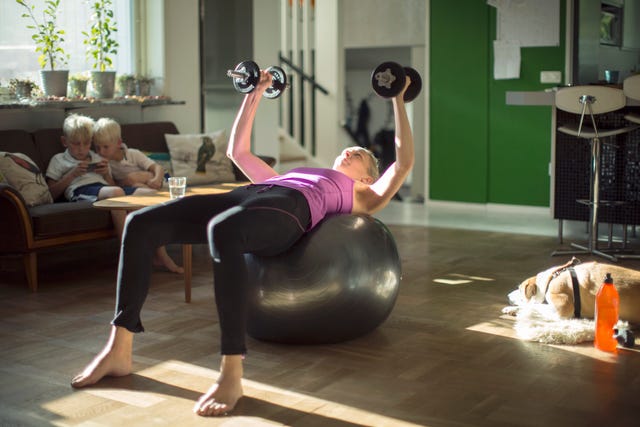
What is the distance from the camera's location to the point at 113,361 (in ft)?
9.73

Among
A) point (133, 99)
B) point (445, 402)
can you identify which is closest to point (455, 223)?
point (133, 99)

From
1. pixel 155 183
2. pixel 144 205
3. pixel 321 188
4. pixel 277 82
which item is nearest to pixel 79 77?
pixel 155 183

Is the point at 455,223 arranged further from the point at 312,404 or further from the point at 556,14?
the point at 312,404

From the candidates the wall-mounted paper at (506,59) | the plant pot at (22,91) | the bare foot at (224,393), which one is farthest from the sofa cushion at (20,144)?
the wall-mounted paper at (506,59)

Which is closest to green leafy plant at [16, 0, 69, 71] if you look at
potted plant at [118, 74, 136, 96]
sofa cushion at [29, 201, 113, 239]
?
potted plant at [118, 74, 136, 96]

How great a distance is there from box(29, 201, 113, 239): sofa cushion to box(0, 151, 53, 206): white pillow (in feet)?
0.29

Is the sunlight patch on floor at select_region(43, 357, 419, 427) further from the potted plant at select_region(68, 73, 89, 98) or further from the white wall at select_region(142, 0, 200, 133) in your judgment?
the white wall at select_region(142, 0, 200, 133)

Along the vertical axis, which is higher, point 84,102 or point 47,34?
point 47,34

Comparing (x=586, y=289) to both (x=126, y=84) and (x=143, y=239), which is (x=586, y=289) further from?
(x=126, y=84)

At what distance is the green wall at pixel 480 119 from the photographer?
7.11 metres

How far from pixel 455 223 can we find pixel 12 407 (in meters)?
4.48

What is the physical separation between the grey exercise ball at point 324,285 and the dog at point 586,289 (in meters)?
0.74

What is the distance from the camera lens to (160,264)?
510 cm

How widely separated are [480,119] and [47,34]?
3490 millimetres
